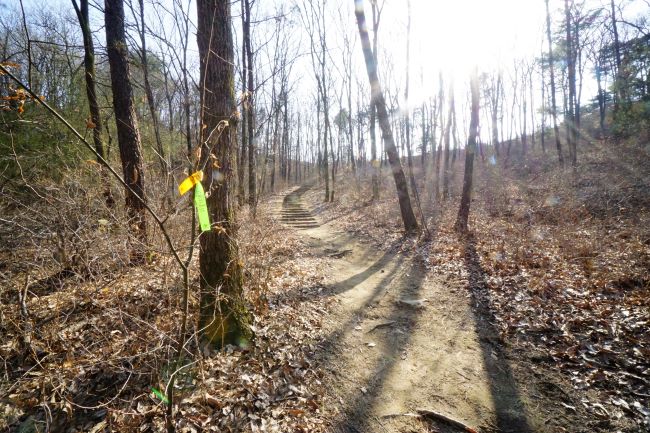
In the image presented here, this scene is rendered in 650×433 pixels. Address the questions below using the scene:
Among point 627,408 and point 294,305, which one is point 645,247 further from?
point 294,305

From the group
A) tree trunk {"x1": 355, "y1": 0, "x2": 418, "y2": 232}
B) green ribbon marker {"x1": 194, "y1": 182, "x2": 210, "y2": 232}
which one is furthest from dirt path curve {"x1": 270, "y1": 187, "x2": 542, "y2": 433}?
tree trunk {"x1": 355, "y1": 0, "x2": 418, "y2": 232}

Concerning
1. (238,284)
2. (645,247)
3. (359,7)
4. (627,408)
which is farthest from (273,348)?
(359,7)

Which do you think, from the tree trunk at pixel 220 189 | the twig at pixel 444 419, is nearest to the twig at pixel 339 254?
the tree trunk at pixel 220 189

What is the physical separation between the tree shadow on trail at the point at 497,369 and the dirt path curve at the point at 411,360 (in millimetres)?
10

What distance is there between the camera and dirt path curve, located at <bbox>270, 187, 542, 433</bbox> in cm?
283

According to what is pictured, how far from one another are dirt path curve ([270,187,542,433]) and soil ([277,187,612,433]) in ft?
0.03

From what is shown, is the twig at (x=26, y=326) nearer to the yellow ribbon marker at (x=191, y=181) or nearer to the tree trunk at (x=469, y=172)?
the yellow ribbon marker at (x=191, y=181)

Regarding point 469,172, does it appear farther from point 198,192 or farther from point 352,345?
point 198,192

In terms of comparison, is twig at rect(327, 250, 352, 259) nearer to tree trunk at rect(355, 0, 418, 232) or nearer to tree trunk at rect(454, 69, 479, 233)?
tree trunk at rect(355, 0, 418, 232)

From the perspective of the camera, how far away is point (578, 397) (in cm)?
292

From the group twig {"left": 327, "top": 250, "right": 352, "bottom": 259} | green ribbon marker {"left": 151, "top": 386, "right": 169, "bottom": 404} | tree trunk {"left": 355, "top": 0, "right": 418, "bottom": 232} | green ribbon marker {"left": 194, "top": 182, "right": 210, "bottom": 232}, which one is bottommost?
green ribbon marker {"left": 151, "top": 386, "right": 169, "bottom": 404}

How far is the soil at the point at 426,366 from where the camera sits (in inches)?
110

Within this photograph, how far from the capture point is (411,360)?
144 inches

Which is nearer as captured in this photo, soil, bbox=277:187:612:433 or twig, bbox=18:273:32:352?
soil, bbox=277:187:612:433
